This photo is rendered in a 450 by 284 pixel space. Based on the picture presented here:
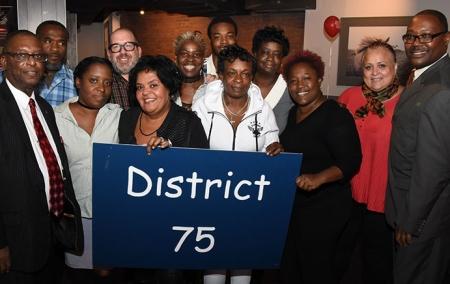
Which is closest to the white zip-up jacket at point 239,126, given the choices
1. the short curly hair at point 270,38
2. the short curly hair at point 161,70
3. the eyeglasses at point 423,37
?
the short curly hair at point 161,70

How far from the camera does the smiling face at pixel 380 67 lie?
105 inches

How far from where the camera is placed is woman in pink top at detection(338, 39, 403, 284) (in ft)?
8.61

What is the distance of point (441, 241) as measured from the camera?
2.29 meters

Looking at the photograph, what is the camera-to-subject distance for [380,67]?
266cm

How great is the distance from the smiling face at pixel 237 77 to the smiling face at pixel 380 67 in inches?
31.6

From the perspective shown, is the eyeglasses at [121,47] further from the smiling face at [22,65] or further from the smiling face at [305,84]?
the smiling face at [305,84]

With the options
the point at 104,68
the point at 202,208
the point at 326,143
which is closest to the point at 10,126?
the point at 104,68

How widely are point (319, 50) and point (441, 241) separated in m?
6.23

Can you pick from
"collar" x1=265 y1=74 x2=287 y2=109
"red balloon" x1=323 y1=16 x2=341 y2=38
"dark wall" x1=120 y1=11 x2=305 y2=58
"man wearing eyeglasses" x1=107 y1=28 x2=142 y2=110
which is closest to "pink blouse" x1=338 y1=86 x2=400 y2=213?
"collar" x1=265 y1=74 x2=287 y2=109

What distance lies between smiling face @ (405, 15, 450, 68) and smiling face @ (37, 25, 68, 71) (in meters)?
2.48

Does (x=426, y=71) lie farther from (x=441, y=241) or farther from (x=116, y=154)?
(x=116, y=154)

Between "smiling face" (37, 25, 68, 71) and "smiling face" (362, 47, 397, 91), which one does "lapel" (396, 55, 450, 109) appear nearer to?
"smiling face" (362, 47, 397, 91)

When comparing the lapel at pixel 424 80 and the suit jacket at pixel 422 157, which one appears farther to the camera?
the lapel at pixel 424 80

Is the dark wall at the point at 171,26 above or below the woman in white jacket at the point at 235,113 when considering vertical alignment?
above
